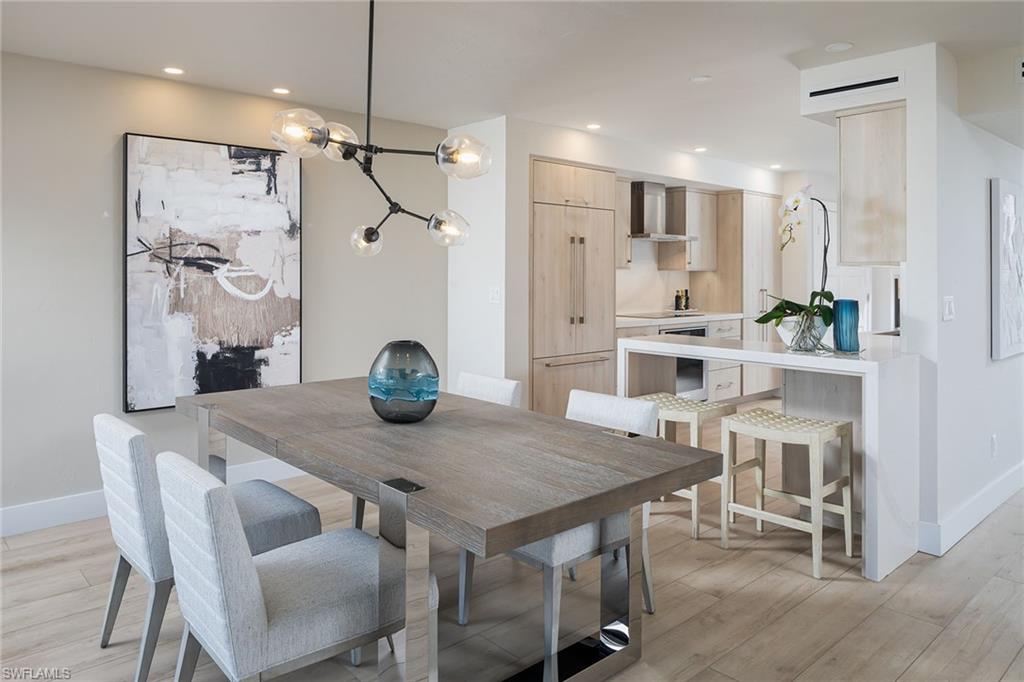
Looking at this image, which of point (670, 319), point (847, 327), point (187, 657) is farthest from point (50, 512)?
point (670, 319)

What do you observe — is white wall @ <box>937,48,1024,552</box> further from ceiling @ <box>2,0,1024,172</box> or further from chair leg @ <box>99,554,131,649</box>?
chair leg @ <box>99,554,131,649</box>

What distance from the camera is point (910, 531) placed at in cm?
314

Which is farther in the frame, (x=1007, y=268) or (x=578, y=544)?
(x=1007, y=268)

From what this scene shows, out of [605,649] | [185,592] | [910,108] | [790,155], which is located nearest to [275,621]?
[185,592]

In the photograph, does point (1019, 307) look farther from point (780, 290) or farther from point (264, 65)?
A: point (264, 65)

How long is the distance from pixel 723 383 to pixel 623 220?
71.9 inches

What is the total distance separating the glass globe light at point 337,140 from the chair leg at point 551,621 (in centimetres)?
160

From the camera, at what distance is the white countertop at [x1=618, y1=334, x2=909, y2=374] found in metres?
2.94

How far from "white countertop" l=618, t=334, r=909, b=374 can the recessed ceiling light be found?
1.44m

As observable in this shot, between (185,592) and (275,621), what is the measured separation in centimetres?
29

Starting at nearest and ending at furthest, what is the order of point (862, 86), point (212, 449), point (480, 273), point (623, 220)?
point (212, 449)
point (862, 86)
point (480, 273)
point (623, 220)

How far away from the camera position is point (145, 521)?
1.95 m

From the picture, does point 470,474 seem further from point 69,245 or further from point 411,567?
point 69,245

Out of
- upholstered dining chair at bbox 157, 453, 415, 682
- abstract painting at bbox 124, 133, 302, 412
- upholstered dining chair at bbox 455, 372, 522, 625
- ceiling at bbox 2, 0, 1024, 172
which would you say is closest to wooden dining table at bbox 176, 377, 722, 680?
upholstered dining chair at bbox 157, 453, 415, 682
